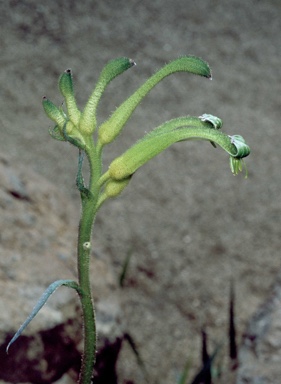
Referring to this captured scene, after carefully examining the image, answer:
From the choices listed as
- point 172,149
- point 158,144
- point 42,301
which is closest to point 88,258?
point 42,301

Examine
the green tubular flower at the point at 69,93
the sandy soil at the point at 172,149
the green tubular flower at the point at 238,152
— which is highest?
the sandy soil at the point at 172,149

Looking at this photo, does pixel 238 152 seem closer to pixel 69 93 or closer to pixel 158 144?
pixel 158 144

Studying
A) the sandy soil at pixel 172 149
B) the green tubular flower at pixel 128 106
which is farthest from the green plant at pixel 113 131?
the sandy soil at pixel 172 149

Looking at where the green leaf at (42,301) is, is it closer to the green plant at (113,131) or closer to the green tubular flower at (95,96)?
the green plant at (113,131)

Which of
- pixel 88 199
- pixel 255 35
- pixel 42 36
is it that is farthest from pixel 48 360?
pixel 255 35

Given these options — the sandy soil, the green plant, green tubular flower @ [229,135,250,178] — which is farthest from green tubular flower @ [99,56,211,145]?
the sandy soil

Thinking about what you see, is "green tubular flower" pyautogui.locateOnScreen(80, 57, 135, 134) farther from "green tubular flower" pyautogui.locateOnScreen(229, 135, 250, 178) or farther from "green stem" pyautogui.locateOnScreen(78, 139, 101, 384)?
"green tubular flower" pyautogui.locateOnScreen(229, 135, 250, 178)
